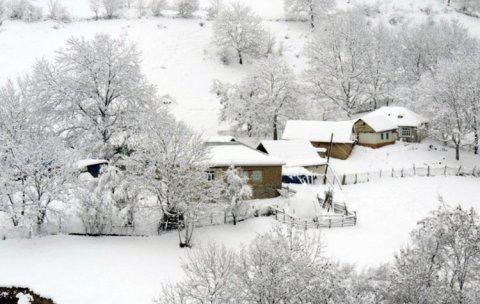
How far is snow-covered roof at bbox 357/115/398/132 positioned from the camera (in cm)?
5419

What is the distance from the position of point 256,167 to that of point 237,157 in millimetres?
1655

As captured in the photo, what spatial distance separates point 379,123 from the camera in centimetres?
5491

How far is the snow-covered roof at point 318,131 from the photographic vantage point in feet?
172

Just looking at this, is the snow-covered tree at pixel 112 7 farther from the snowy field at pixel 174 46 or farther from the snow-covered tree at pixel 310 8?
the snow-covered tree at pixel 310 8

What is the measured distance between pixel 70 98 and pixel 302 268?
24.3m

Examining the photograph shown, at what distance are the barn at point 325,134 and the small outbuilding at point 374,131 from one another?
1599 mm

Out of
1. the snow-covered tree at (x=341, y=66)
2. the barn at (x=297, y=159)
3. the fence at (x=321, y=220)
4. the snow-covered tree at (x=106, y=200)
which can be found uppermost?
the snow-covered tree at (x=341, y=66)

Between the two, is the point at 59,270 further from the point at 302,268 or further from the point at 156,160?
the point at 302,268

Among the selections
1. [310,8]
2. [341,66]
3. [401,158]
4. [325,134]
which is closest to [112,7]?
[310,8]

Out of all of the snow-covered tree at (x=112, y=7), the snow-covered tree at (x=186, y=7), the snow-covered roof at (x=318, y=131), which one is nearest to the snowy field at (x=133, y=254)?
the snow-covered roof at (x=318, y=131)

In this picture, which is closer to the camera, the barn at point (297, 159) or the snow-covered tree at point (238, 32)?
the barn at point (297, 159)

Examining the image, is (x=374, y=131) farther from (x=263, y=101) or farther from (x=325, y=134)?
(x=263, y=101)

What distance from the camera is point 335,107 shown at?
206 feet

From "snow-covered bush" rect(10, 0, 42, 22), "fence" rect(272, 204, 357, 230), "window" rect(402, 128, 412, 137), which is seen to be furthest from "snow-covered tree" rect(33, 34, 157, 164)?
"snow-covered bush" rect(10, 0, 42, 22)
